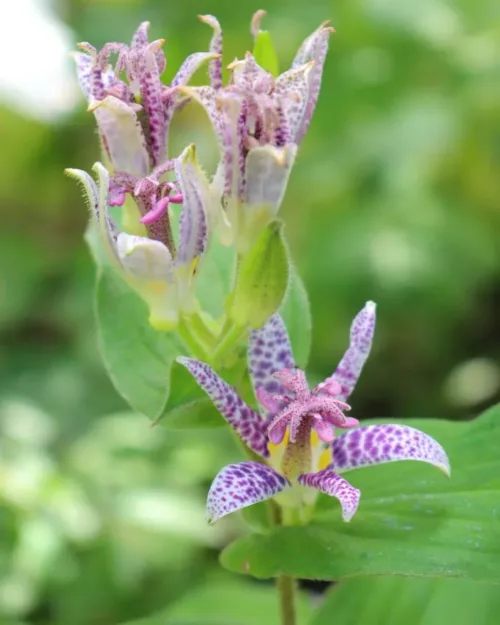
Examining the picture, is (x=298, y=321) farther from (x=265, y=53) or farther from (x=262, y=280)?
(x=265, y=53)

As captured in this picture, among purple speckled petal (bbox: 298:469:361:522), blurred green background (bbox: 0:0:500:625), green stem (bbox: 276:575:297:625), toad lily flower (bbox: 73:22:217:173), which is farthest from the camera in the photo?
blurred green background (bbox: 0:0:500:625)

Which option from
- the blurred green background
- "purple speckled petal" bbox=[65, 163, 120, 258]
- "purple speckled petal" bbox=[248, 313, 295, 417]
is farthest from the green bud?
the blurred green background

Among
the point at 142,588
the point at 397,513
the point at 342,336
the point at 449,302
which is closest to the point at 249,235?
the point at 397,513

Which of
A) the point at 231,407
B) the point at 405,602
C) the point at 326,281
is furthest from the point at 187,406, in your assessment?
the point at 326,281

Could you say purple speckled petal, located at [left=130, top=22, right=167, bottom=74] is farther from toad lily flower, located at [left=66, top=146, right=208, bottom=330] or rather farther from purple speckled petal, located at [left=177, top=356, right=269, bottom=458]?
purple speckled petal, located at [left=177, top=356, right=269, bottom=458]

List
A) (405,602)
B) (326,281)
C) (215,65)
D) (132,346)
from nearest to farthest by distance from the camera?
(215,65), (132,346), (405,602), (326,281)

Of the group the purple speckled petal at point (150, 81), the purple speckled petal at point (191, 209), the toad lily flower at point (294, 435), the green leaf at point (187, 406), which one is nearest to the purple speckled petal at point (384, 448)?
the toad lily flower at point (294, 435)

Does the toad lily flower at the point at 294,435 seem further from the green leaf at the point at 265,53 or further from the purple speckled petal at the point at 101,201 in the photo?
the green leaf at the point at 265,53
